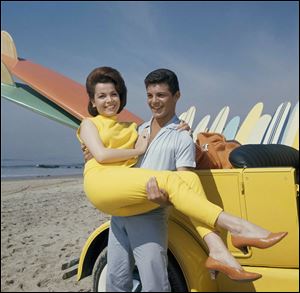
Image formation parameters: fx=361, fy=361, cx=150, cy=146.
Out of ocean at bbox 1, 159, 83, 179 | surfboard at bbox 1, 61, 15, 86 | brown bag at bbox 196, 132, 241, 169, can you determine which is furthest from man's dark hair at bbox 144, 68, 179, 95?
ocean at bbox 1, 159, 83, 179

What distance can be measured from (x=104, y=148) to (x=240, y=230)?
0.78m

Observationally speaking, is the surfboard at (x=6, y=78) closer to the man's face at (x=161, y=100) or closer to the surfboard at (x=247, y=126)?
the surfboard at (x=247, y=126)

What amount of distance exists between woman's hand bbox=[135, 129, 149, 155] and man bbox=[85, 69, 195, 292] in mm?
29

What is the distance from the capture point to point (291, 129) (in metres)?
3.30

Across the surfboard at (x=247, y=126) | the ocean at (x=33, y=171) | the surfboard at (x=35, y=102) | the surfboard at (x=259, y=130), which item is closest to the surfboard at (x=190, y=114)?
the surfboard at (x=247, y=126)

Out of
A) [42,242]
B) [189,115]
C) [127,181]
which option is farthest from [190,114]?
[127,181]

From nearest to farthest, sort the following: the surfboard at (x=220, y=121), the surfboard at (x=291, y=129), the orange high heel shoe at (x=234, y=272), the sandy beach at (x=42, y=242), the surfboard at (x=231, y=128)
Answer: the orange high heel shoe at (x=234, y=272), the surfboard at (x=291, y=129), the sandy beach at (x=42, y=242), the surfboard at (x=231, y=128), the surfboard at (x=220, y=121)

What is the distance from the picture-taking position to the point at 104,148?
6.10 ft

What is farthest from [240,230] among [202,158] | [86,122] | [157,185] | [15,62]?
[15,62]

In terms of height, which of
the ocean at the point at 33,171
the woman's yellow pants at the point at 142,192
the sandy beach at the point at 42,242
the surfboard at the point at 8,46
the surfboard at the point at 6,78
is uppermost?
the surfboard at the point at 8,46

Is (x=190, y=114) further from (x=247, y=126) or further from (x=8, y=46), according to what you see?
(x=8, y=46)

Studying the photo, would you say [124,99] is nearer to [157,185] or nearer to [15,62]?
[157,185]

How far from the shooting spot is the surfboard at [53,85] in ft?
13.7

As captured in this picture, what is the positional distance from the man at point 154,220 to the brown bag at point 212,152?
348 mm
